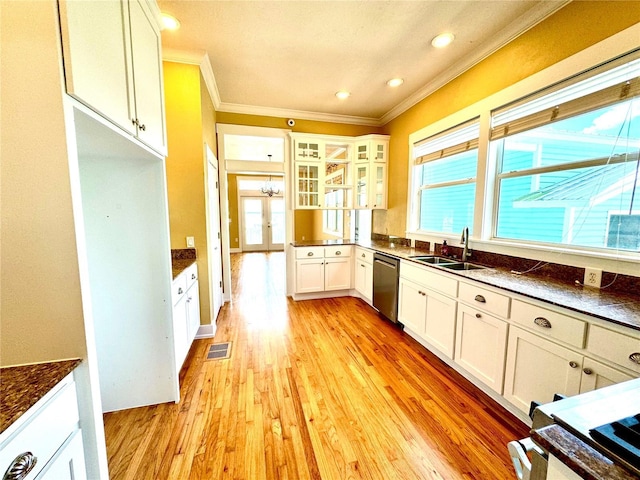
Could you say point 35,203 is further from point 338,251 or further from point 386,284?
point 338,251

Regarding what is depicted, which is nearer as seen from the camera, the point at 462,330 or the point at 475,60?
the point at 462,330

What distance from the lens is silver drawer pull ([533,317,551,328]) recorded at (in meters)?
1.42

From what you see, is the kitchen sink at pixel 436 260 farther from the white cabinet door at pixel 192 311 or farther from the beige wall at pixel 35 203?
the beige wall at pixel 35 203

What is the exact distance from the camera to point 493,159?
92.4 inches

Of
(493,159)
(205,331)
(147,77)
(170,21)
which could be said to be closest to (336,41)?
(170,21)

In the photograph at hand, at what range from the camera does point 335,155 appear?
4348mm

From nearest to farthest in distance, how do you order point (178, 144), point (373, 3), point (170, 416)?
point (170, 416) < point (373, 3) < point (178, 144)

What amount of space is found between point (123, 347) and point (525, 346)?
2.60 meters

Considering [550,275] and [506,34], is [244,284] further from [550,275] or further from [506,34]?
[506,34]

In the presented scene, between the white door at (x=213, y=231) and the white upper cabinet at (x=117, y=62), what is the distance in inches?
49.1

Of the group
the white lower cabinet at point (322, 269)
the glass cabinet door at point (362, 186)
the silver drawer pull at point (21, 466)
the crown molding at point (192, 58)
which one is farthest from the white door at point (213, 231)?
the silver drawer pull at point (21, 466)

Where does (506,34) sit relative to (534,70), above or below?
above

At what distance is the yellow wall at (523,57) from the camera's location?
5.09 feet

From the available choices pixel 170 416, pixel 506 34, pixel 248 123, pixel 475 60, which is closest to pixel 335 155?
pixel 248 123
